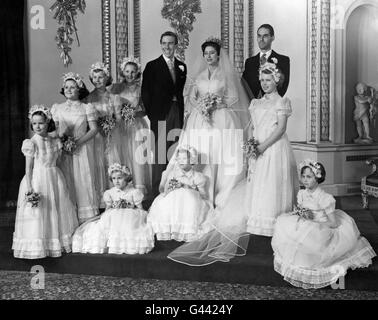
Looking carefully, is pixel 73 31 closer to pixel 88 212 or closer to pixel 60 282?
pixel 88 212

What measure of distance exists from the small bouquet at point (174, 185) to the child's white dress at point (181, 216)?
0.15 ft

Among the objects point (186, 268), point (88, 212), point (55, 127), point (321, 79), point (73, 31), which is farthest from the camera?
point (321, 79)

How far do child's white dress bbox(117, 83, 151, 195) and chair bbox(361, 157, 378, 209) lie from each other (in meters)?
2.29

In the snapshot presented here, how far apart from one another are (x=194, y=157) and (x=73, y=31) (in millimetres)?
2297

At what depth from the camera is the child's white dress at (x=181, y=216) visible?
438cm

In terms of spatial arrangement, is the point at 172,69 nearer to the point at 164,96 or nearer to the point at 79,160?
the point at 164,96

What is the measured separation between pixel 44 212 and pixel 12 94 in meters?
1.79

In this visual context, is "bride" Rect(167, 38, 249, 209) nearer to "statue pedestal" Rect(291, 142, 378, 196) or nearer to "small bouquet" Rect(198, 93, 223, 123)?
"small bouquet" Rect(198, 93, 223, 123)

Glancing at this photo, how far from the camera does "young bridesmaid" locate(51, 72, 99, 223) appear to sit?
4.76 m

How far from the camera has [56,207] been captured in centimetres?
436

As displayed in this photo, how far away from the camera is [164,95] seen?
5363 mm

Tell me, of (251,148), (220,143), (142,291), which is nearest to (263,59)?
(220,143)

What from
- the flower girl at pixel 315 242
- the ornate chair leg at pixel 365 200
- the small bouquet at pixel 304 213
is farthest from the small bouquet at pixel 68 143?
the ornate chair leg at pixel 365 200
